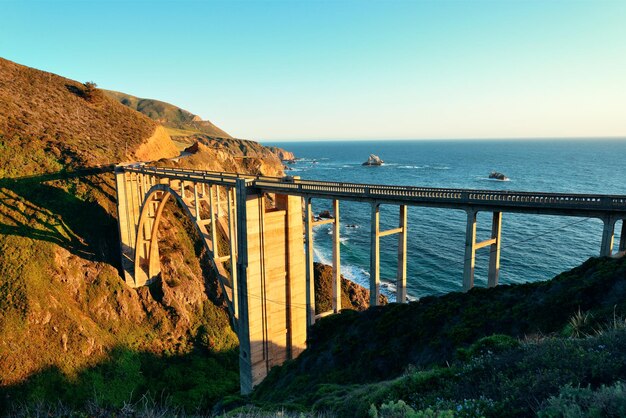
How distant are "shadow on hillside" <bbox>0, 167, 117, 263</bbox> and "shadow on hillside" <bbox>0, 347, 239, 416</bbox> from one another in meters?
13.4

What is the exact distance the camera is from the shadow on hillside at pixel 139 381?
2977 cm

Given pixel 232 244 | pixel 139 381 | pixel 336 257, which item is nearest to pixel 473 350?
pixel 336 257

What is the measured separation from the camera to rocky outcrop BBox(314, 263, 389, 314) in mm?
45250

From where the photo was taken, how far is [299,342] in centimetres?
2798

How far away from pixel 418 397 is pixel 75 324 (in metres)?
37.4

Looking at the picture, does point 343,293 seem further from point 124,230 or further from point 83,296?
point 83,296

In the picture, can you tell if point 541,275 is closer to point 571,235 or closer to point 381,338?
point 571,235

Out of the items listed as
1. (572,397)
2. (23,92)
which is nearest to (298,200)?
(572,397)

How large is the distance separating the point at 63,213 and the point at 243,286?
30.4 m

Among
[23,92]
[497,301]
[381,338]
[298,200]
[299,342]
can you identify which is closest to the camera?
[497,301]

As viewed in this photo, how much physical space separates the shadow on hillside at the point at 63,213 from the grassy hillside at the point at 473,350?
30965 mm

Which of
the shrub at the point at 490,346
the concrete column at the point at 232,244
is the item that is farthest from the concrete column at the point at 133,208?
the shrub at the point at 490,346

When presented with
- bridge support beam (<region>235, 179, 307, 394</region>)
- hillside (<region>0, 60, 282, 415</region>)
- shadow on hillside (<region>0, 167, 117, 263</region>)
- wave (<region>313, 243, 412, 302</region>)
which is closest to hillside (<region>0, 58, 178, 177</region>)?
hillside (<region>0, 60, 282, 415</region>)

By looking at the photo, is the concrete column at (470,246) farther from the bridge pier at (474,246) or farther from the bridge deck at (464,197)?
the bridge deck at (464,197)
